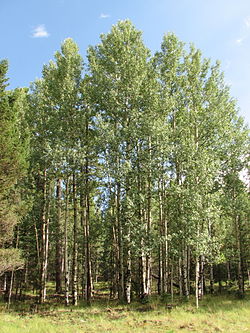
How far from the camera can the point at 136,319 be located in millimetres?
11570

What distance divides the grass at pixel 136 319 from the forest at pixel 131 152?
1.31 meters

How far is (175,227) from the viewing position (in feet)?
52.5

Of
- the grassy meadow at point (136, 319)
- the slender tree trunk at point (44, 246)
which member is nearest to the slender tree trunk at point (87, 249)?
the grassy meadow at point (136, 319)

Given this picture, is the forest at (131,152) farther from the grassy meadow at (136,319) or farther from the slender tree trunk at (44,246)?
the grassy meadow at (136,319)

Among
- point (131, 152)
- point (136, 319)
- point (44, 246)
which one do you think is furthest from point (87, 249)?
point (131, 152)

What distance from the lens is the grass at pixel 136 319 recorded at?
390 inches

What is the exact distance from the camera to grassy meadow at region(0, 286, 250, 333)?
9906mm

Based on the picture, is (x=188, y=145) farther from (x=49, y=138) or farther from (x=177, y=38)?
(x=49, y=138)

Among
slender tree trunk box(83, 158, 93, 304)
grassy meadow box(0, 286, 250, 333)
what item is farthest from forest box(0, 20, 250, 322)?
grassy meadow box(0, 286, 250, 333)

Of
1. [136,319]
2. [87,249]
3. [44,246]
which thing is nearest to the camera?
[136,319]

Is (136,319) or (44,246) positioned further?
(44,246)

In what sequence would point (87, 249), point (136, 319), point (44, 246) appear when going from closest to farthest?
point (136, 319) → point (87, 249) → point (44, 246)

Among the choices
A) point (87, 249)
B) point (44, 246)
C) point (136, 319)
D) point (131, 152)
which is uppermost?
point (131, 152)

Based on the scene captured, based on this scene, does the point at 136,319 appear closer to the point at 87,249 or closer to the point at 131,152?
the point at 87,249
